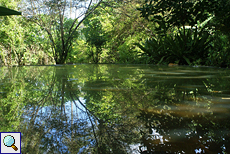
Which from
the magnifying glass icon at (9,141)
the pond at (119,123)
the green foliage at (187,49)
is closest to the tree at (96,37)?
the green foliage at (187,49)

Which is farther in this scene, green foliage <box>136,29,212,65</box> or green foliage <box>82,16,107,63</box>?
green foliage <box>82,16,107,63</box>

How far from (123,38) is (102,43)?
1267 millimetres

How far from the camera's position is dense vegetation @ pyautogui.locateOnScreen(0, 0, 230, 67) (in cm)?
522

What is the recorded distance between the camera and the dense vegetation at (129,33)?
5219 millimetres

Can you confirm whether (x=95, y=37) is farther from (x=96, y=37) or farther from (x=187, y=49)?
(x=187, y=49)

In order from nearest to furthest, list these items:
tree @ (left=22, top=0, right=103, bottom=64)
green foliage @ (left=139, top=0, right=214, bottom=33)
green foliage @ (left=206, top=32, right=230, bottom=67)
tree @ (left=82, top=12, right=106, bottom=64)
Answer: green foliage @ (left=139, top=0, right=214, bottom=33)
green foliage @ (left=206, top=32, right=230, bottom=67)
tree @ (left=22, top=0, right=103, bottom=64)
tree @ (left=82, top=12, right=106, bottom=64)

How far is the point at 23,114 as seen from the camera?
122 cm

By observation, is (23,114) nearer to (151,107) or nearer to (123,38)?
(151,107)

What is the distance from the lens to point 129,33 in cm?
1138

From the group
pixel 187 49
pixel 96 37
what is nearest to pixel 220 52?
pixel 187 49

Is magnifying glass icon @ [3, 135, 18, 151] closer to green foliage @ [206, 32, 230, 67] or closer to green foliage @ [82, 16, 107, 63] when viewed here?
green foliage @ [206, 32, 230, 67]

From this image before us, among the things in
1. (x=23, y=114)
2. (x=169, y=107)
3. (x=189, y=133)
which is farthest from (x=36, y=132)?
(x=169, y=107)

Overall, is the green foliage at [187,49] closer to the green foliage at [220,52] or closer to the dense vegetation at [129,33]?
the dense vegetation at [129,33]

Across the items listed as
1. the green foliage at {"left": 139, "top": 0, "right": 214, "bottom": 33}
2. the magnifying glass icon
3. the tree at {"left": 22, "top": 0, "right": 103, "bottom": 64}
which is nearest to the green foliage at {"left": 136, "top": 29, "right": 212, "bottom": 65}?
the green foliage at {"left": 139, "top": 0, "right": 214, "bottom": 33}
